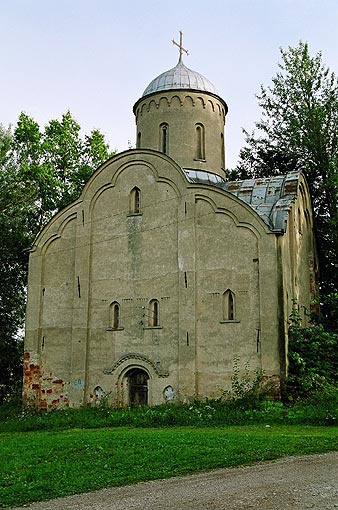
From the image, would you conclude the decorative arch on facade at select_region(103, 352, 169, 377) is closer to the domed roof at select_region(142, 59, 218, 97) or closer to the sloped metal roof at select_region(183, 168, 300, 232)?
the sloped metal roof at select_region(183, 168, 300, 232)

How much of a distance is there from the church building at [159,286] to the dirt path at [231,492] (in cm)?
782

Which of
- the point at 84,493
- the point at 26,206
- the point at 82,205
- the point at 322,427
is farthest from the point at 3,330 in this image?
the point at 84,493

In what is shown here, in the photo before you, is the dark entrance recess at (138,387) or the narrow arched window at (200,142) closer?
the dark entrance recess at (138,387)

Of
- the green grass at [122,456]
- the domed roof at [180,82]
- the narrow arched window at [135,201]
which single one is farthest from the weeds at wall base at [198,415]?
the domed roof at [180,82]

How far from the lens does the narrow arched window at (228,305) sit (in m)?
17.6

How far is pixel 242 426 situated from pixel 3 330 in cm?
1360

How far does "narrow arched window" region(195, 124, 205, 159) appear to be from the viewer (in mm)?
22433

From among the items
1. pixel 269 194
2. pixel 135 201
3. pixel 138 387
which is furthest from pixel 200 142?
pixel 138 387

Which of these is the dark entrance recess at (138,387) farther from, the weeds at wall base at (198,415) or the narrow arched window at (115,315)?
the narrow arched window at (115,315)

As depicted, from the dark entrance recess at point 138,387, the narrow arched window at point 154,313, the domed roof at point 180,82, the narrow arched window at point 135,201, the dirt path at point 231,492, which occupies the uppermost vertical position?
the domed roof at point 180,82

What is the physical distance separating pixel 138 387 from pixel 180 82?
1197 cm

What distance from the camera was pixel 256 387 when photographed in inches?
647

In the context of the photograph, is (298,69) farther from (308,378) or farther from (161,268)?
(308,378)

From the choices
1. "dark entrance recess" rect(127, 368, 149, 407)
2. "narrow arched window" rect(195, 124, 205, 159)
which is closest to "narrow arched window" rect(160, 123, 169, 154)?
"narrow arched window" rect(195, 124, 205, 159)
